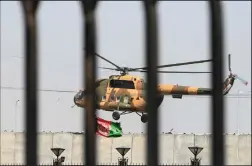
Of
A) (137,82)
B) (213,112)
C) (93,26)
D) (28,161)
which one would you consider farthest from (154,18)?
(137,82)

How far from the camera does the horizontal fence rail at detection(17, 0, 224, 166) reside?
571 centimetres

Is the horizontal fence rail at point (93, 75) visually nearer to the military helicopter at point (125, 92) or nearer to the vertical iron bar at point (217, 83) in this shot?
the vertical iron bar at point (217, 83)

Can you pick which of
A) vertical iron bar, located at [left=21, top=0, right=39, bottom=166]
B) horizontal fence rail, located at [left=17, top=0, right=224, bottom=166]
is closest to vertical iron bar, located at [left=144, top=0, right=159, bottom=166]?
horizontal fence rail, located at [left=17, top=0, right=224, bottom=166]

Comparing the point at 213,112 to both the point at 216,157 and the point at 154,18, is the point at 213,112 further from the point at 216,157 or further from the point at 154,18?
the point at 154,18

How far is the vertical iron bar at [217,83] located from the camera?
19.4 ft

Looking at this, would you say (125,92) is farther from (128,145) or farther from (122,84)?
(128,145)

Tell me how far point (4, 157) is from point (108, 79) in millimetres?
9277

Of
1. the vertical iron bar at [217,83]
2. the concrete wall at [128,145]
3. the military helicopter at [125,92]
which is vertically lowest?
the concrete wall at [128,145]

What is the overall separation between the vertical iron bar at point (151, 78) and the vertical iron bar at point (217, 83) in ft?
1.69

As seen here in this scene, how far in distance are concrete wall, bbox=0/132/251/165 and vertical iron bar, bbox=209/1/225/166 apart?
33.7 m

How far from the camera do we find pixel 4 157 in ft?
135

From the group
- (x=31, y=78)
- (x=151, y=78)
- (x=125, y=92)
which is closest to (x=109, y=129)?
(x=125, y=92)

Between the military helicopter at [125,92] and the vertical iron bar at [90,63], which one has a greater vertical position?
the military helicopter at [125,92]

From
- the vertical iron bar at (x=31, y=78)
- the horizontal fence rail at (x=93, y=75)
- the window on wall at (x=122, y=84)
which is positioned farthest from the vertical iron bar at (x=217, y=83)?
the window on wall at (x=122, y=84)
